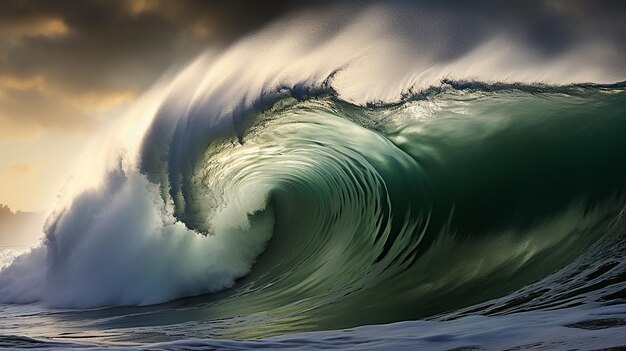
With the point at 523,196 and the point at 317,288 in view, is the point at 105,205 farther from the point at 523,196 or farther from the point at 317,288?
the point at 523,196

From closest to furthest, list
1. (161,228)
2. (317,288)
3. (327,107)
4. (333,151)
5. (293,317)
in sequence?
(293,317), (317,288), (327,107), (161,228), (333,151)

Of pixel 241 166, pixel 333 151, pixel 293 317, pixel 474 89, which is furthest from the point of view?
pixel 241 166

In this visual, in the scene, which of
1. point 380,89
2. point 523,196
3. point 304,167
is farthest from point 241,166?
point 523,196

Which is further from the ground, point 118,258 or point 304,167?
point 304,167

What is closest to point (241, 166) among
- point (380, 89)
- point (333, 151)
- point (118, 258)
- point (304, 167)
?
point (304, 167)

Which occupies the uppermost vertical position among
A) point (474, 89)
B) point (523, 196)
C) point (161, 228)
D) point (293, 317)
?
point (474, 89)

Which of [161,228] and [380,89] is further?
[161,228]
